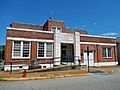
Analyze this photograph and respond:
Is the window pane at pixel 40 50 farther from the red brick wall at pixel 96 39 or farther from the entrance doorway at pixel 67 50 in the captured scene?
the red brick wall at pixel 96 39

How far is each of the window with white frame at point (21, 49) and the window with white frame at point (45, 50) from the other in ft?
6.06

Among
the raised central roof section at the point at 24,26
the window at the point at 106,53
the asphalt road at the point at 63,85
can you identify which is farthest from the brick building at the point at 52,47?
the asphalt road at the point at 63,85

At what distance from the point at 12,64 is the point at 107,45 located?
1733cm

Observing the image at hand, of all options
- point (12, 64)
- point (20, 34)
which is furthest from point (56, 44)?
point (12, 64)

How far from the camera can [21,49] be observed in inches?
830

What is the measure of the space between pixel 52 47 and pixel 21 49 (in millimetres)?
4822

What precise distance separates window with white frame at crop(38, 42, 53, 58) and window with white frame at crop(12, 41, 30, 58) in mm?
1846

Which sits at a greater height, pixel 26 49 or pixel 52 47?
pixel 52 47

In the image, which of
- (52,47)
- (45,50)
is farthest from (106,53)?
(45,50)

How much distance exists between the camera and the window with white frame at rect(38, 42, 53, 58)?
73.9ft

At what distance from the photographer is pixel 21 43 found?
2117 cm

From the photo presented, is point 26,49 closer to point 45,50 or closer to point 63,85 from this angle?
point 45,50

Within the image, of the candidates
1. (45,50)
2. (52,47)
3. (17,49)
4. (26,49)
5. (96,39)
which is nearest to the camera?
(17,49)

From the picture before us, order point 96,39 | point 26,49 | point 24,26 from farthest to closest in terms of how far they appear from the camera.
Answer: point 24,26 → point 96,39 → point 26,49
